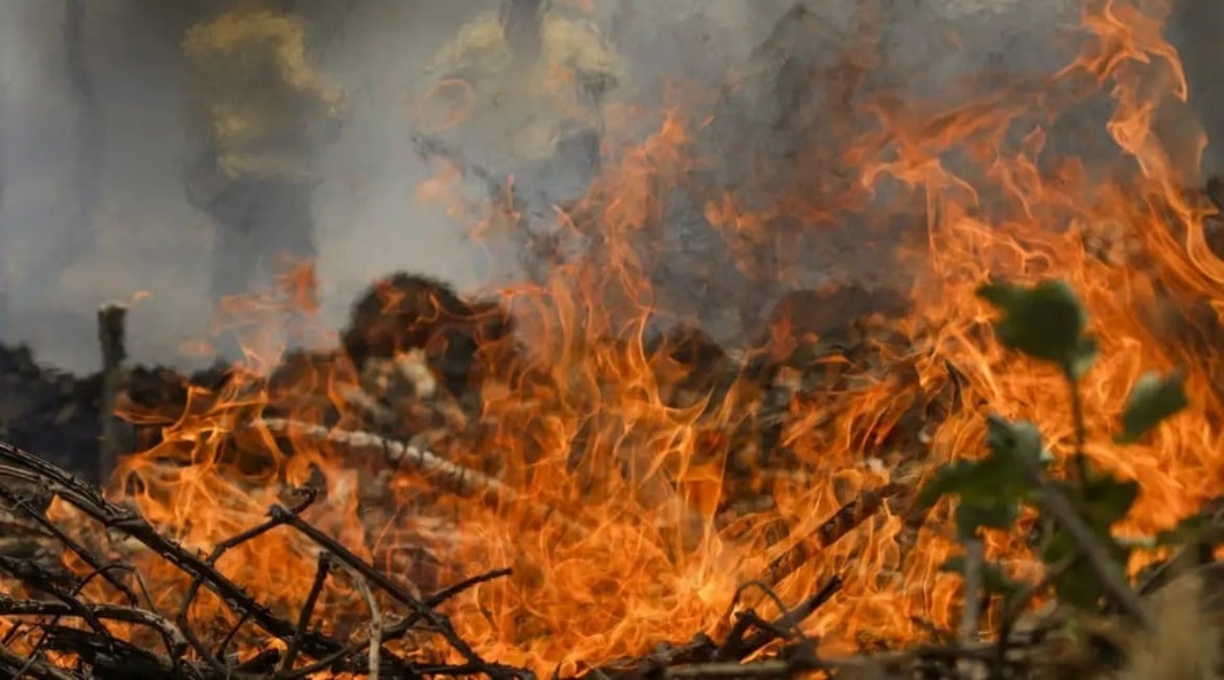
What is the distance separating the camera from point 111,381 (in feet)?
9.78

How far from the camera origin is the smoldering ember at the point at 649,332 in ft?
6.01

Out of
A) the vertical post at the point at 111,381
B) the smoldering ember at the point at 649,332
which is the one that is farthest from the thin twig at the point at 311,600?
the vertical post at the point at 111,381

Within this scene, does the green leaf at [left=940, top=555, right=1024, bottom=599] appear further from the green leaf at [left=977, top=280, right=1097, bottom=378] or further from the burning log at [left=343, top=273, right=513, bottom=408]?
the burning log at [left=343, top=273, right=513, bottom=408]

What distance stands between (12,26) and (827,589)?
3.26 metres

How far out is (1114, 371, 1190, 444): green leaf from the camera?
1.42ft

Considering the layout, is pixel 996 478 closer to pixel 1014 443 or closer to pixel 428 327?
pixel 1014 443

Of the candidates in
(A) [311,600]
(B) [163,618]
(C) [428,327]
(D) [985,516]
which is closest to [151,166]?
(C) [428,327]

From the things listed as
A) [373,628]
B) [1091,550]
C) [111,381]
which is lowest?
[1091,550]

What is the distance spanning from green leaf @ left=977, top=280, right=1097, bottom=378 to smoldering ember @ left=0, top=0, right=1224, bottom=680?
1.03 m

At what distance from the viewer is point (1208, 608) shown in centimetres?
45

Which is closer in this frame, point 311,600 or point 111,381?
point 311,600

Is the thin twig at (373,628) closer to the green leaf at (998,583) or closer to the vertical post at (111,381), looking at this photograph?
the green leaf at (998,583)

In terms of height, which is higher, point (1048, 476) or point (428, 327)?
point (428, 327)

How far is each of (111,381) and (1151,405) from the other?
10.1 feet
